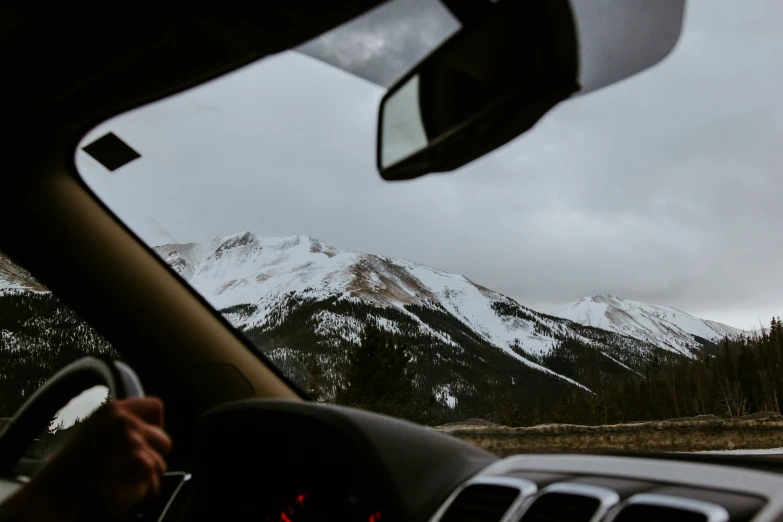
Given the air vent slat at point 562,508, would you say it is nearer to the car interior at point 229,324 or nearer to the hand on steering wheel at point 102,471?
the car interior at point 229,324

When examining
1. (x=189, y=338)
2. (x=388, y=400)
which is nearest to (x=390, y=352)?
(x=388, y=400)

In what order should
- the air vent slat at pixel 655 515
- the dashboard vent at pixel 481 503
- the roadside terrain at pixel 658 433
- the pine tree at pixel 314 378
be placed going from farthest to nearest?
the roadside terrain at pixel 658 433, the pine tree at pixel 314 378, the dashboard vent at pixel 481 503, the air vent slat at pixel 655 515

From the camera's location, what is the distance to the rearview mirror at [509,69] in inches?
43.9

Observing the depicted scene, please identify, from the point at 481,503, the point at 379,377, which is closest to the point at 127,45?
the point at 481,503

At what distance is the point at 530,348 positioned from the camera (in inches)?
195

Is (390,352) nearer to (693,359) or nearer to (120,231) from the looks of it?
(120,231)

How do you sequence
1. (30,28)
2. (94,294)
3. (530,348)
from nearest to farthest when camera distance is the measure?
(30,28) < (94,294) < (530,348)

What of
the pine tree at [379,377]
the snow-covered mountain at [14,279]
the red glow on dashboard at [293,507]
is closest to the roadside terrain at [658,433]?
the pine tree at [379,377]

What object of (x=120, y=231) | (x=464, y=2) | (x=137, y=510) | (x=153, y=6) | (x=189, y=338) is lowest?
(x=137, y=510)

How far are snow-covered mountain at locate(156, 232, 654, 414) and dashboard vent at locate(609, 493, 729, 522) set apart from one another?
5.77 feet

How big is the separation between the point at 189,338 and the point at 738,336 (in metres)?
3.40

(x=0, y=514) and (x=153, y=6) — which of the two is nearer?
(x=0, y=514)

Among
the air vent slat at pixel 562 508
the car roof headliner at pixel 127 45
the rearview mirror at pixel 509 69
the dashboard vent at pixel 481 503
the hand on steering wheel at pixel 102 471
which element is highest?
the rearview mirror at pixel 509 69

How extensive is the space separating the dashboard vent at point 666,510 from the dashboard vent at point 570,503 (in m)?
0.04
